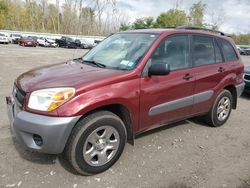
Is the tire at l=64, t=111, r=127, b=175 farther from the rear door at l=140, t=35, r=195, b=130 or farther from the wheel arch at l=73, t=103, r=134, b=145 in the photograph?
the rear door at l=140, t=35, r=195, b=130

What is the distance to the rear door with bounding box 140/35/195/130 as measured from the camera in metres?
3.56

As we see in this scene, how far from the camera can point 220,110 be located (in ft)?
16.5

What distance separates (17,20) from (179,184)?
69957mm

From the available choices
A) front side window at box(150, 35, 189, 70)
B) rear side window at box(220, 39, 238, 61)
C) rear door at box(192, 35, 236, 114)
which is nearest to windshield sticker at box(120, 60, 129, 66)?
front side window at box(150, 35, 189, 70)

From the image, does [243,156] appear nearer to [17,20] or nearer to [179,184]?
[179,184]

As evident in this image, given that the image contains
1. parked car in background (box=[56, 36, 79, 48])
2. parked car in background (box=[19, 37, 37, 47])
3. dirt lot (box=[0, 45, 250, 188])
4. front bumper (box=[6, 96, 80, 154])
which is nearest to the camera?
front bumper (box=[6, 96, 80, 154])

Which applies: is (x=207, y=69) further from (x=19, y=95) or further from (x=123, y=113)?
(x=19, y=95)

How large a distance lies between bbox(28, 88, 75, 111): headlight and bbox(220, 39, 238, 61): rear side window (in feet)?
11.0

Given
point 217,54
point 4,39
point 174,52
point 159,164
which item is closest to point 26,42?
point 4,39

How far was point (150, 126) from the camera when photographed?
3.78 meters

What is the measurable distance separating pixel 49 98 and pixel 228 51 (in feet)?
12.3

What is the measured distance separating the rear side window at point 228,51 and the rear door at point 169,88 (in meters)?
1.15

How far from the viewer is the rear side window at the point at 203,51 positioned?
4.32m

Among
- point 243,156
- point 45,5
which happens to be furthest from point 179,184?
point 45,5
